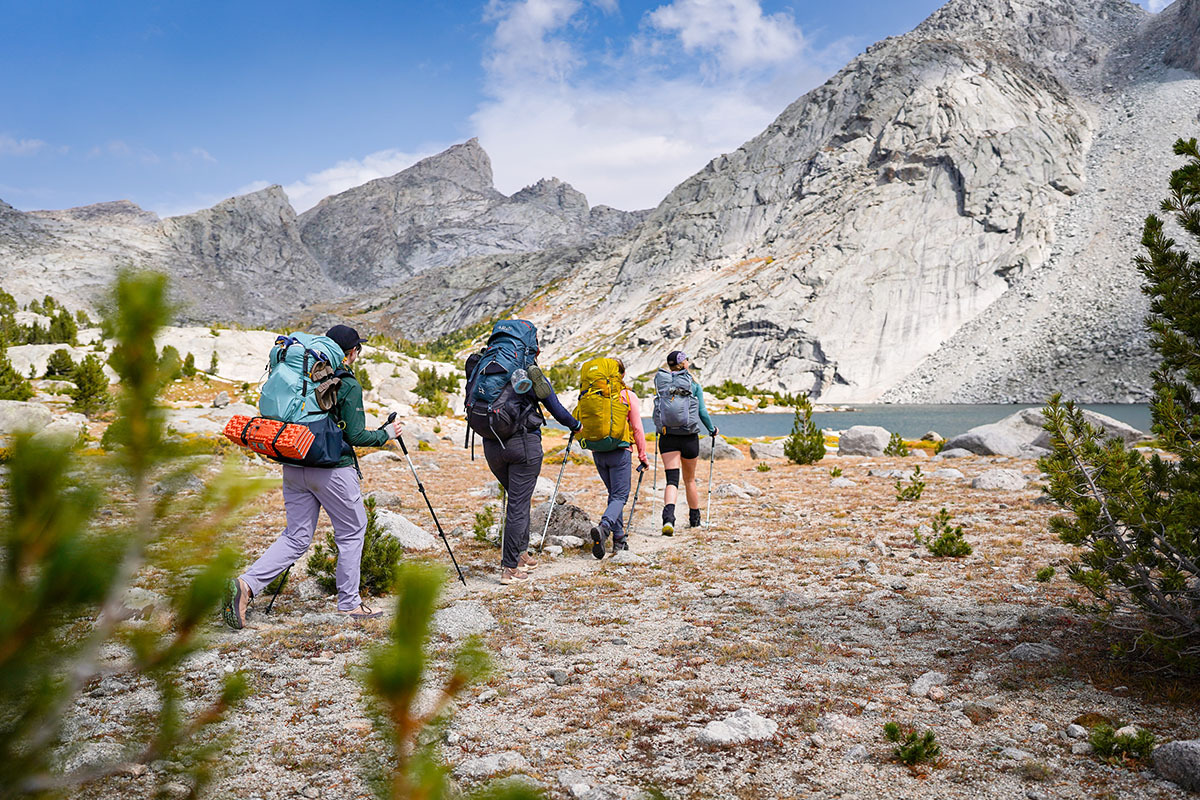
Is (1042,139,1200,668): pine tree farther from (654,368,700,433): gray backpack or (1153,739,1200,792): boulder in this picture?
(654,368,700,433): gray backpack

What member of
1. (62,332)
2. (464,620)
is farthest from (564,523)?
(62,332)

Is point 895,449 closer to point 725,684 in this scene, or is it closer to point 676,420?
point 676,420

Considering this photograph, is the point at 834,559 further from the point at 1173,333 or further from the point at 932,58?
the point at 932,58

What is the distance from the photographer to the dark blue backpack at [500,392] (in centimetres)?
731

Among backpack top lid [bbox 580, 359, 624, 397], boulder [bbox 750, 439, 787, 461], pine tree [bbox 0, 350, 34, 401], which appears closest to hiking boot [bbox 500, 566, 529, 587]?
backpack top lid [bbox 580, 359, 624, 397]

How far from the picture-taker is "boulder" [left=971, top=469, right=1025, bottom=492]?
41.8 ft

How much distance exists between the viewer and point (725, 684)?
4742mm

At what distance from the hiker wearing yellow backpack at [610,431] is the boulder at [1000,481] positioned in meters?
7.81

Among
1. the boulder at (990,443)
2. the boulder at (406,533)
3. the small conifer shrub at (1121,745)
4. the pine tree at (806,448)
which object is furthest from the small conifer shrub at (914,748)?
the boulder at (990,443)

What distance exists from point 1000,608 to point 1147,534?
83.5 inches

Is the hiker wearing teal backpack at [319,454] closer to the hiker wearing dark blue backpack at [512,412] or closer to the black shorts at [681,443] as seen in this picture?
the hiker wearing dark blue backpack at [512,412]

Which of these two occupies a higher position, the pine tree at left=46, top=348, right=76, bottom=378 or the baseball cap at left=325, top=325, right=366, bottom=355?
the baseball cap at left=325, top=325, right=366, bottom=355

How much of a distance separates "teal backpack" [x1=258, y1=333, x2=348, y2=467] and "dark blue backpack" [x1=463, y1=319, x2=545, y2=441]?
1789 mm

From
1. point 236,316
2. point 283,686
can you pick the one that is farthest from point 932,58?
point 236,316
